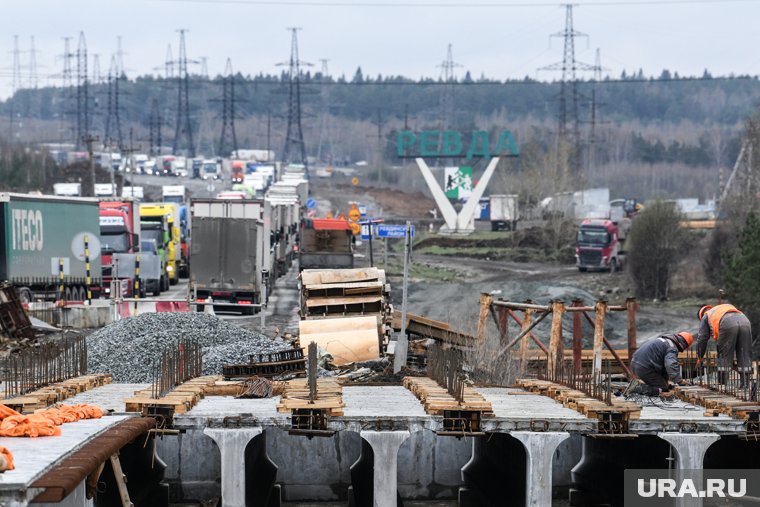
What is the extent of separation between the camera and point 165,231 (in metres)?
46.1

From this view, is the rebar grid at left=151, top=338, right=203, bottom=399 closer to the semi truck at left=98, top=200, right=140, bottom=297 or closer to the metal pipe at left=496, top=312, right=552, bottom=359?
the metal pipe at left=496, top=312, right=552, bottom=359

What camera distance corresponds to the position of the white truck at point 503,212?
8231 cm

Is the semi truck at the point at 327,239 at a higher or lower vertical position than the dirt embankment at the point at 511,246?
higher

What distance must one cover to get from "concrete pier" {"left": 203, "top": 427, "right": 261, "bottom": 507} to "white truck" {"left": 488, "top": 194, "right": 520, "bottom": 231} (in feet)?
217

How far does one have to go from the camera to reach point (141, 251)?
43.4m

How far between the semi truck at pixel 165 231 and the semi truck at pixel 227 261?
8872mm

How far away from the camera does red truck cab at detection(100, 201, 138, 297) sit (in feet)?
130

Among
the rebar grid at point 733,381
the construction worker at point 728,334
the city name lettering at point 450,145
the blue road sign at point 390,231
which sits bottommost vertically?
the rebar grid at point 733,381

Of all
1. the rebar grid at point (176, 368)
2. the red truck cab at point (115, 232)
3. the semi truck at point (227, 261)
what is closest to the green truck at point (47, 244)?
the red truck cab at point (115, 232)

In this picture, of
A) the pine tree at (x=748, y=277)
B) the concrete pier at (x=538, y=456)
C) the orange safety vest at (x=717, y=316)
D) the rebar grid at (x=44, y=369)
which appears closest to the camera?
the concrete pier at (x=538, y=456)

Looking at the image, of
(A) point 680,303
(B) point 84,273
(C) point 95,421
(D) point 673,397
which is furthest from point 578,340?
(A) point 680,303

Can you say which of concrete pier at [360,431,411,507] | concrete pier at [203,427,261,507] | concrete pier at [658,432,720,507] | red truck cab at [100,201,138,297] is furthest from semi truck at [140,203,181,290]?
concrete pier at [658,432,720,507]

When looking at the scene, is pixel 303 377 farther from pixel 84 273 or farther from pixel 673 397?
pixel 84 273

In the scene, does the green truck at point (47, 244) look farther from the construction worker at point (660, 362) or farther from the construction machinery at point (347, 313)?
the construction worker at point (660, 362)
